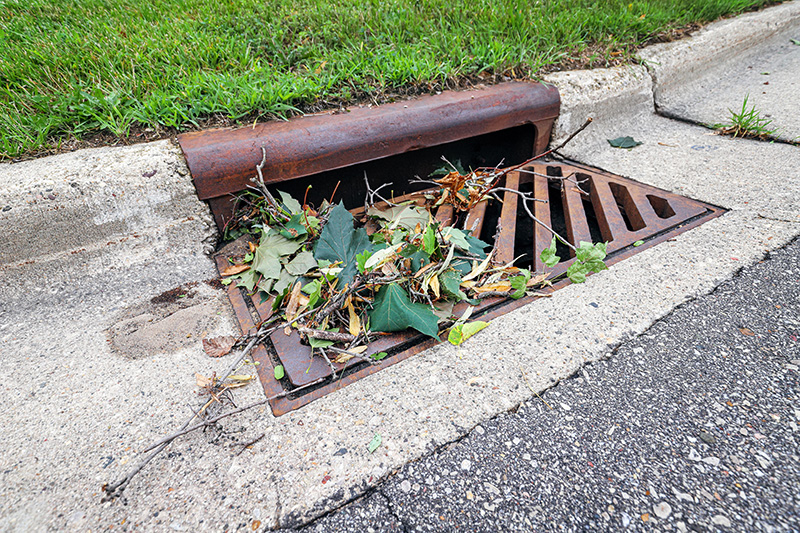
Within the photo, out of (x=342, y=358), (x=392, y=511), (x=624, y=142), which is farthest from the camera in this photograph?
(x=624, y=142)

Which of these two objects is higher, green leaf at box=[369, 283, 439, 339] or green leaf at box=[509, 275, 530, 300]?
green leaf at box=[369, 283, 439, 339]

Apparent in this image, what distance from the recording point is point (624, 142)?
221 cm

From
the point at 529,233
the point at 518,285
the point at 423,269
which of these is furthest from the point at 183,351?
the point at 529,233

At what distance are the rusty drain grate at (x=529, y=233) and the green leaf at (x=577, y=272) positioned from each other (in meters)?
0.07

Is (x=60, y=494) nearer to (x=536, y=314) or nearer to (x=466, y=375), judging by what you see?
(x=466, y=375)

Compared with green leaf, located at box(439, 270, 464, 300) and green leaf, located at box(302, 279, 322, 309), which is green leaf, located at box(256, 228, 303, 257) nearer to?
green leaf, located at box(302, 279, 322, 309)

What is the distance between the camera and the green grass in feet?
5.29

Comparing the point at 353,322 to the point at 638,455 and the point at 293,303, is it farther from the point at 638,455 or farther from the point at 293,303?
the point at 638,455

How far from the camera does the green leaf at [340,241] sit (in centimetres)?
137

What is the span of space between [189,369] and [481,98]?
1528 mm

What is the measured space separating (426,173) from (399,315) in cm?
97

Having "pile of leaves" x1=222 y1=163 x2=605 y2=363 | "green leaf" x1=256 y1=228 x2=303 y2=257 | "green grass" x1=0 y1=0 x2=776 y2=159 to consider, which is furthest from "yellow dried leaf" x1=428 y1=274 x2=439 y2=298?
"green grass" x1=0 y1=0 x2=776 y2=159

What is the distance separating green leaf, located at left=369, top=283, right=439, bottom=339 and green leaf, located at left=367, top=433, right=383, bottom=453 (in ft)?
1.00

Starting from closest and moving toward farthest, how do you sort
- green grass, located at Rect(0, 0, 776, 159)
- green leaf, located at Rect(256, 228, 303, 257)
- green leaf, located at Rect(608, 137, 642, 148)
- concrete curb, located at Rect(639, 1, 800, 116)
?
green leaf, located at Rect(256, 228, 303, 257) < green grass, located at Rect(0, 0, 776, 159) < green leaf, located at Rect(608, 137, 642, 148) < concrete curb, located at Rect(639, 1, 800, 116)
